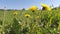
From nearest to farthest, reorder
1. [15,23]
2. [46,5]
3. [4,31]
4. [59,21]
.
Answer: [59,21]
[46,5]
[15,23]
[4,31]

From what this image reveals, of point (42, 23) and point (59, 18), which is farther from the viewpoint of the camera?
point (42, 23)

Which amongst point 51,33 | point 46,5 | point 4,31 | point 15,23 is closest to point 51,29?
point 51,33

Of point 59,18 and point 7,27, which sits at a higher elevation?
point 59,18

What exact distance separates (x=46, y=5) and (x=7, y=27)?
0.54 m

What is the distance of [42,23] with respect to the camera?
143 centimetres

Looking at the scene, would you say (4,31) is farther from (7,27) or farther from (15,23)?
(15,23)

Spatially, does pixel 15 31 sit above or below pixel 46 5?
below

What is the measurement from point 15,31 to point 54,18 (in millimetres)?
409

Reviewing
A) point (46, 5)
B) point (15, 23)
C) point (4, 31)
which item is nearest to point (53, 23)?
point (46, 5)

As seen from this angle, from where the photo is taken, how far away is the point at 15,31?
146 centimetres

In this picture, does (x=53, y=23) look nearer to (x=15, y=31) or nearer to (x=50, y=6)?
(x=50, y=6)

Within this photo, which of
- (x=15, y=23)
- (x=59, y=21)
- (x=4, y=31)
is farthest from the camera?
(x=4, y=31)

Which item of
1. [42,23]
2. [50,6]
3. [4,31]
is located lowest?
[4,31]

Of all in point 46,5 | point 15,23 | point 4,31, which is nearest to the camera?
point 46,5
